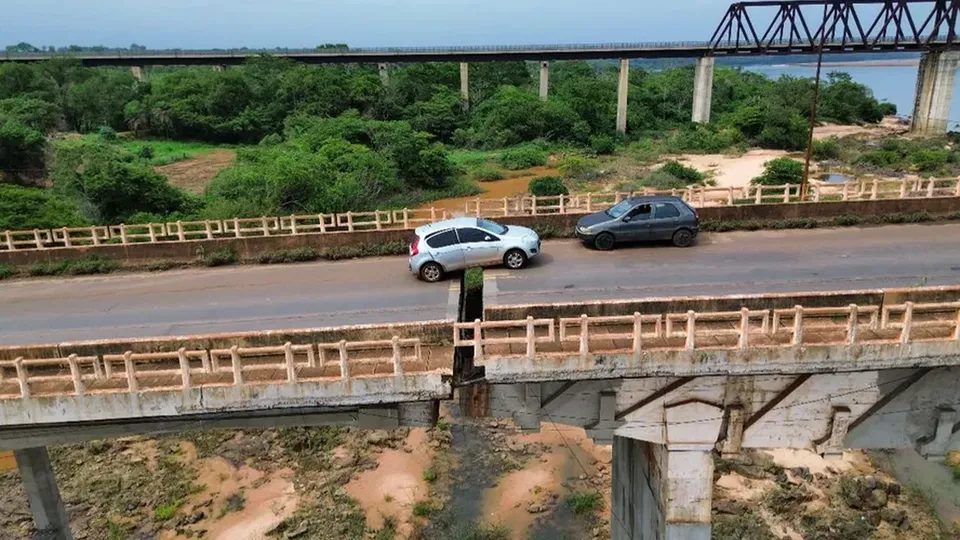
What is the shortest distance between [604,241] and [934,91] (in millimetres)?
72708

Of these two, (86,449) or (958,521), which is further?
(86,449)

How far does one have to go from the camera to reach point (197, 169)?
6556cm

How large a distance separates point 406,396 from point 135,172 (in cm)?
3299

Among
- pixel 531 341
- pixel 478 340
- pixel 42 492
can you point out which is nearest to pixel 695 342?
pixel 531 341

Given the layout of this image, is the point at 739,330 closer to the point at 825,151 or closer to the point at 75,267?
the point at 75,267

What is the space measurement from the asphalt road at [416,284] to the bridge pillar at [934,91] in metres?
64.8

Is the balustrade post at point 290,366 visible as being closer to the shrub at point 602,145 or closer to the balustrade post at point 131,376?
the balustrade post at point 131,376

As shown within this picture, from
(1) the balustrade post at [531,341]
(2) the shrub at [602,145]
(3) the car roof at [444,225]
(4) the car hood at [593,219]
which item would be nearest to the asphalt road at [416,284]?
(4) the car hood at [593,219]

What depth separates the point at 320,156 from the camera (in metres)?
44.8

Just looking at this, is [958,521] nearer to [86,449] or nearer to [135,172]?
[86,449]

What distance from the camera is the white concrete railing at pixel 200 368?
38.2 feet

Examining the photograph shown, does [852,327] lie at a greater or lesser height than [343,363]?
greater

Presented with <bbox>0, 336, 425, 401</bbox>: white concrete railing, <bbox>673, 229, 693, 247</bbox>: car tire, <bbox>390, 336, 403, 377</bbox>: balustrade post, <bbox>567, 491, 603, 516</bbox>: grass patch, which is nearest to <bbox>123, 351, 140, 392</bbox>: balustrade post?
<bbox>0, 336, 425, 401</bbox>: white concrete railing

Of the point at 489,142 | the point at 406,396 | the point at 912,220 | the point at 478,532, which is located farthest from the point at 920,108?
the point at 406,396
